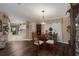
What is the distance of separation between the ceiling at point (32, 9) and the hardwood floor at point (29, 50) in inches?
20.6

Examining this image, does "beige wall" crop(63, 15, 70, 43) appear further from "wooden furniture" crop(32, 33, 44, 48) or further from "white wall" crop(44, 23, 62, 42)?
"wooden furniture" crop(32, 33, 44, 48)

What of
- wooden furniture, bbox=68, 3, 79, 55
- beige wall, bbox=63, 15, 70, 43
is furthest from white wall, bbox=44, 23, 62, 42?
wooden furniture, bbox=68, 3, 79, 55

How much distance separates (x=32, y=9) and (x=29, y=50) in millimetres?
801

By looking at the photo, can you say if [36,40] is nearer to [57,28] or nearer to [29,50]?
[29,50]

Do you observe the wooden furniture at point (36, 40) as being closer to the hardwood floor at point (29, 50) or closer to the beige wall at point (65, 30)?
the hardwood floor at point (29, 50)

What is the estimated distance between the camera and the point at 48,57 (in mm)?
2096

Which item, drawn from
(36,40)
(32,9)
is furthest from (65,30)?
(32,9)

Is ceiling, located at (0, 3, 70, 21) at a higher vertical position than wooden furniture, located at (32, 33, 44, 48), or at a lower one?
higher

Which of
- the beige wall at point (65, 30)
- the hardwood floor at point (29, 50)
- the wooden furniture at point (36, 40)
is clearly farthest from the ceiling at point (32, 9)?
the hardwood floor at point (29, 50)

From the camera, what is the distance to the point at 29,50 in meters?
2.08

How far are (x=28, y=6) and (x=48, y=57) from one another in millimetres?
1070

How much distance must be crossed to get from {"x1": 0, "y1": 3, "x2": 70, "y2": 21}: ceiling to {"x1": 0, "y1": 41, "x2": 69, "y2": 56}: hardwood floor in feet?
1.72

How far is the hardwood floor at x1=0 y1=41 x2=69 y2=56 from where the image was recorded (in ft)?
6.70

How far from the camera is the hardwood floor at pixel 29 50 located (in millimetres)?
2043
